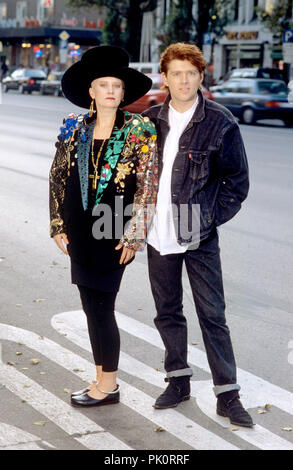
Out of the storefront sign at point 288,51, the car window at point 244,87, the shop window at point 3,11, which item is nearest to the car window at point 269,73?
the storefront sign at point 288,51

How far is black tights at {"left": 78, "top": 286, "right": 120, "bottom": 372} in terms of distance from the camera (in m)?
4.30

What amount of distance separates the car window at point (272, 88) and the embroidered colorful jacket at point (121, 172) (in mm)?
23073

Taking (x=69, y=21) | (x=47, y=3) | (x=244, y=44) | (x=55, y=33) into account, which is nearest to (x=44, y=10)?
(x=47, y=3)

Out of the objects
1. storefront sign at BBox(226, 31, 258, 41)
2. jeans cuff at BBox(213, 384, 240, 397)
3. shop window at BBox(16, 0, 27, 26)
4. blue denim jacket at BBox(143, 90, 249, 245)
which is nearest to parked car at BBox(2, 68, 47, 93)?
storefront sign at BBox(226, 31, 258, 41)

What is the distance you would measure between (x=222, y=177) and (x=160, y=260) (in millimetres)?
533

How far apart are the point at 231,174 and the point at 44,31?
68.1 meters

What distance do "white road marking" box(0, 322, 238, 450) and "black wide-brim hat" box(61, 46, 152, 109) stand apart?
1.60 m

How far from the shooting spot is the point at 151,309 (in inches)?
245

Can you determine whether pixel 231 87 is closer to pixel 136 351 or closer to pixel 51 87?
pixel 51 87

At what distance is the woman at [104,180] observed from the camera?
13.7 ft

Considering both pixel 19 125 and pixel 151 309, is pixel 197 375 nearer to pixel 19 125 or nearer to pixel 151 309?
pixel 151 309

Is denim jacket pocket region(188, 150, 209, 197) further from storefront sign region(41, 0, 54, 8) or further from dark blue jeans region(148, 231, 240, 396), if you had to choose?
storefront sign region(41, 0, 54, 8)

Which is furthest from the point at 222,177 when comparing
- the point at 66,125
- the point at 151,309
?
the point at 151,309

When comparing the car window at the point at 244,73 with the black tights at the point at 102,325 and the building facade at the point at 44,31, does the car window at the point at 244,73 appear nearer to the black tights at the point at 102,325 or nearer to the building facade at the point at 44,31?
the black tights at the point at 102,325
